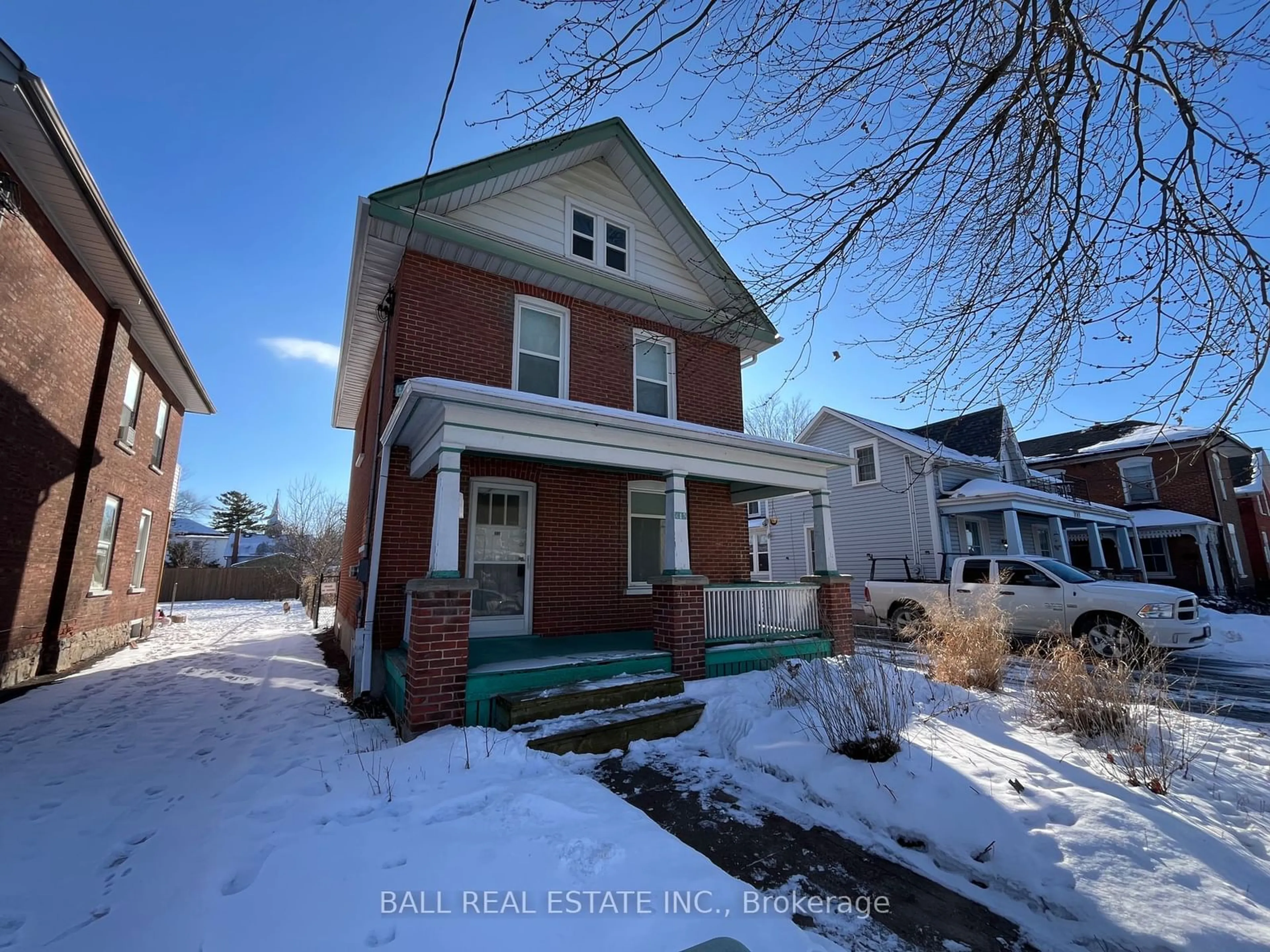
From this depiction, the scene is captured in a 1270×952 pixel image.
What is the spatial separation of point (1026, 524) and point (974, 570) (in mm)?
11531

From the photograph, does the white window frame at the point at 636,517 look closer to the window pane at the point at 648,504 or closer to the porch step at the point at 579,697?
the window pane at the point at 648,504

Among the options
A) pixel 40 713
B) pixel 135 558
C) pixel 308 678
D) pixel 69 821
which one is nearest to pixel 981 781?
pixel 69 821

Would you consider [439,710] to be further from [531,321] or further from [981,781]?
[531,321]

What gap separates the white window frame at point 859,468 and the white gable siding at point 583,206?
36.2ft

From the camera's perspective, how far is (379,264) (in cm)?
827

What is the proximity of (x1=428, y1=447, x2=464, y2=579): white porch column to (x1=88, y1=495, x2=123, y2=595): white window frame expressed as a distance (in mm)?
9293

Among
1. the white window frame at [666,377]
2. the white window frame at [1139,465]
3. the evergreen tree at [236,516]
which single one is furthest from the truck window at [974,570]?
the evergreen tree at [236,516]

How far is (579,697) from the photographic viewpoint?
5594 mm

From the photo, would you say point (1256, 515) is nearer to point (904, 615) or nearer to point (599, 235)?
point (904, 615)

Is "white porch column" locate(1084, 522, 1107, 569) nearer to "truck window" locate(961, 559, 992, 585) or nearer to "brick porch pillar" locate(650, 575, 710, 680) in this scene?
"truck window" locate(961, 559, 992, 585)

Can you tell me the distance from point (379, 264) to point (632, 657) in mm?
6770

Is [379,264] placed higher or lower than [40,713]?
higher

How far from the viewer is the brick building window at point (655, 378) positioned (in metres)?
9.62

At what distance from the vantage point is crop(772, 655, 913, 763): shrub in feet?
14.5
